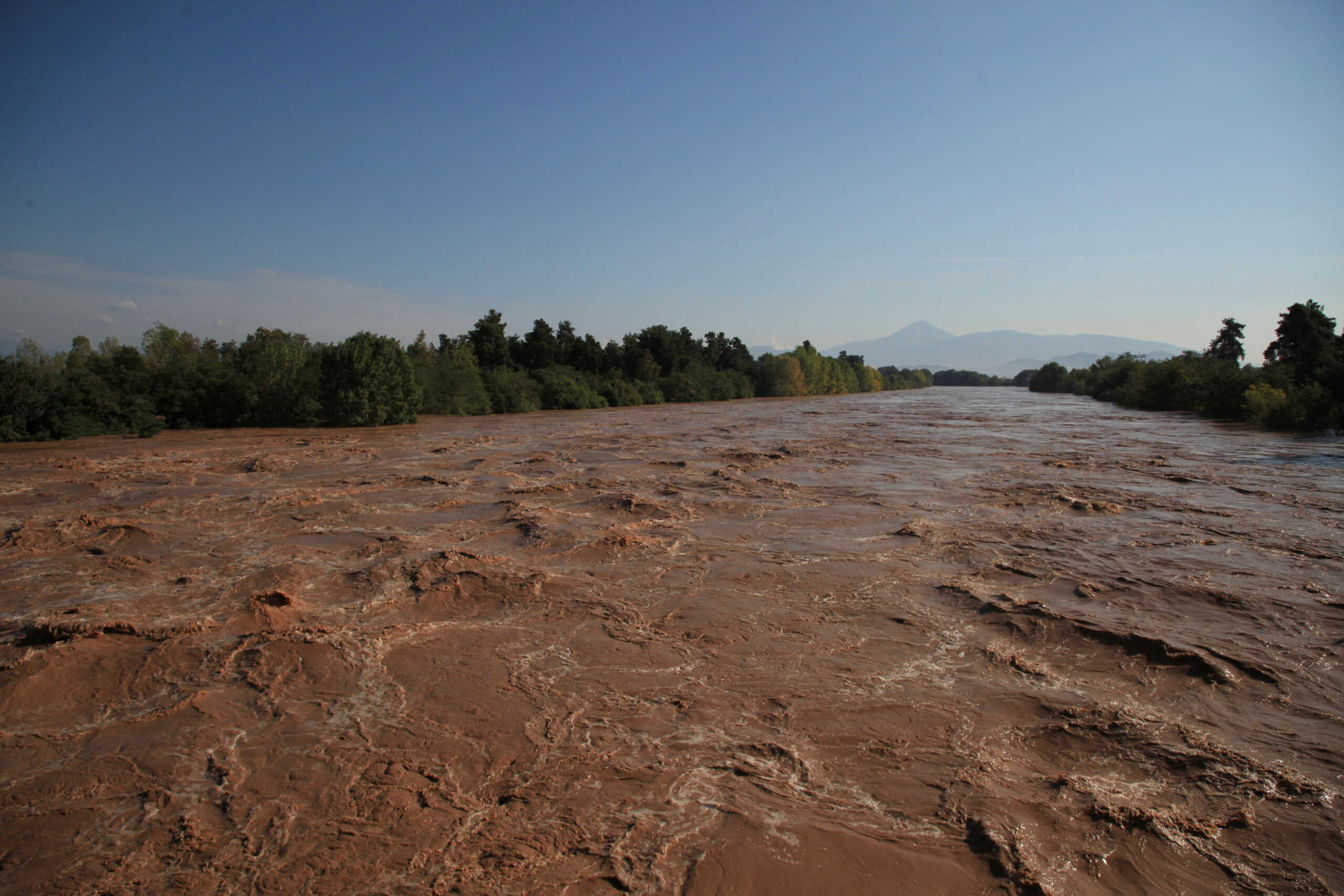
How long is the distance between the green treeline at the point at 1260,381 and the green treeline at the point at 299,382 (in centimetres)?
3145

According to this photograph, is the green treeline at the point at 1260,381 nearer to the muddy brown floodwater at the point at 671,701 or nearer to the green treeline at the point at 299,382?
the muddy brown floodwater at the point at 671,701

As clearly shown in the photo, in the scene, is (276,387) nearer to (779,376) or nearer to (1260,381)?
(1260,381)

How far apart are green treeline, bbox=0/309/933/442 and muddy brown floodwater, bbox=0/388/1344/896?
41.8 feet

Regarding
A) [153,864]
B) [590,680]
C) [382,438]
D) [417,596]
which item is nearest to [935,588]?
[590,680]

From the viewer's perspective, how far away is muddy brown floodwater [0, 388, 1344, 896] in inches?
106

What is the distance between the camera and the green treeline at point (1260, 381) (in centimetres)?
2120

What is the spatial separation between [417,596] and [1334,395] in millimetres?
27500

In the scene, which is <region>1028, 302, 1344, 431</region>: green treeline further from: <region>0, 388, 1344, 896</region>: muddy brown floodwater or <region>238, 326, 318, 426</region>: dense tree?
<region>238, 326, 318, 426</region>: dense tree

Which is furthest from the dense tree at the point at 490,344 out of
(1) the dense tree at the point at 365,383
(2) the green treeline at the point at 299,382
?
(1) the dense tree at the point at 365,383

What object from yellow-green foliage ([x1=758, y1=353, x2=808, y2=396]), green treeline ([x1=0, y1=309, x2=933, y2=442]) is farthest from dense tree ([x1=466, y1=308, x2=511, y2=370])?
yellow-green foliage ([x1=758, y1=353, x2=808, y2=396])

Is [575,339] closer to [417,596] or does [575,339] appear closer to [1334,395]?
[1334,395]

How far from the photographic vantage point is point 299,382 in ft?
83.7

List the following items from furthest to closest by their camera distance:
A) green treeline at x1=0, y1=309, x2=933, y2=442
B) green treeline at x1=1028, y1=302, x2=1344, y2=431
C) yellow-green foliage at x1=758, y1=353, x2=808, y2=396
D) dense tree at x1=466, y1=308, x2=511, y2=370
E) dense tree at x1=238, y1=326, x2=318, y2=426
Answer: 1. yellow-green foliage at x1=758, y1=353, x2=808, y2=396
2. dense tree at x1=466, y1=308, x2=511, y2=370
3. dense tree at x1=238, y1=326, x2=318, y2=426
4. green treeline at x1=1028, y1=302, x2=1344, y2=431
5. green treeline at x1=0, y1=309, x2=933, y2=442

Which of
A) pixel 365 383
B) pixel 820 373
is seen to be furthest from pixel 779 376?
pixel 365 383
